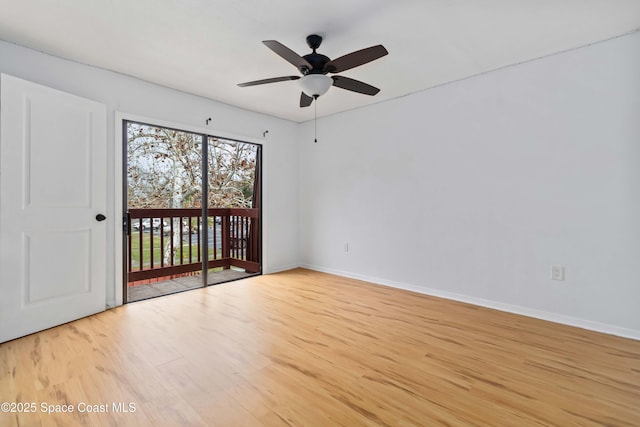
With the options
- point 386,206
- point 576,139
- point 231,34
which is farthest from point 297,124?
point 576,139

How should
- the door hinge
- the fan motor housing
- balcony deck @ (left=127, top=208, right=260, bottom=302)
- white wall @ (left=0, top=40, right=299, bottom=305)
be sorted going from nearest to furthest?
the fan motor housing < white wall @ (left=0, top=40, right=299, bottom=305) < the door hinge < balcony deck @ (left=127, top=208, right=260, bottom=302)

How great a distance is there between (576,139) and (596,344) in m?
1.72

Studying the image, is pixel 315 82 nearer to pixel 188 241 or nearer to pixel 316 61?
pixel 316 61

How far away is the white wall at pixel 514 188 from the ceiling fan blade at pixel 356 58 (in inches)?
65.5

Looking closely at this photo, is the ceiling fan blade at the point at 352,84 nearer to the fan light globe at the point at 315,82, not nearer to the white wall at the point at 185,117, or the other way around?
the fan light globe at the point at 315,82

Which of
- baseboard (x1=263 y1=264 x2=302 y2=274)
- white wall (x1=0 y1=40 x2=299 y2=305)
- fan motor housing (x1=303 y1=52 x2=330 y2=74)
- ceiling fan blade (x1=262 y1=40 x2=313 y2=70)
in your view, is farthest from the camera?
baseboard (x1=263 y1=264 x2=302 y2=274)

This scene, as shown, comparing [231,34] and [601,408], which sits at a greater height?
[231,34]

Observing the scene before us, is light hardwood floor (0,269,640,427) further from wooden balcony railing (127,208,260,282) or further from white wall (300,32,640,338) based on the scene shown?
wooden balcony railing (127,208,260,282)

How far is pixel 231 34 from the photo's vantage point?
7.86 ft

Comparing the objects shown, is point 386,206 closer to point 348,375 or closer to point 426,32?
point 426,32

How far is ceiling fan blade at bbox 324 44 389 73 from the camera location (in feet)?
6.69

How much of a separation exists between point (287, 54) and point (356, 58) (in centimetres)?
51

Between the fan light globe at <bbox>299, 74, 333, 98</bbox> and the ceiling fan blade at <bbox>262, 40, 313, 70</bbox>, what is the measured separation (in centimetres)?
8

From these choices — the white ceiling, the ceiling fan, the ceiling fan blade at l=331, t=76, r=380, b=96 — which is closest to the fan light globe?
the ceiling fan
